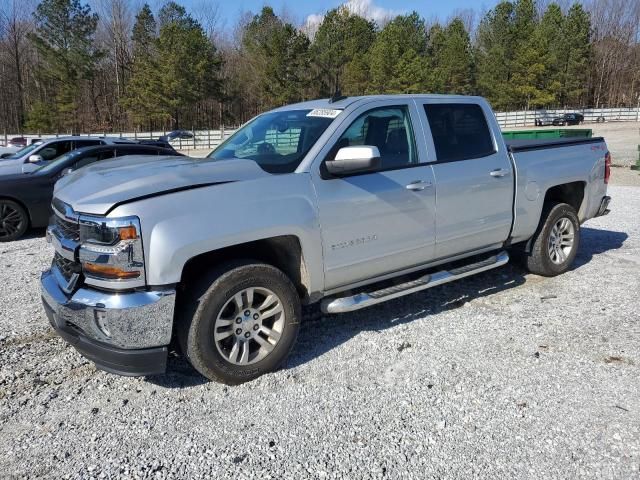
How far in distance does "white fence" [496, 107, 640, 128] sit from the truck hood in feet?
179

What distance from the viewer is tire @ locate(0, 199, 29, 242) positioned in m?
8.04

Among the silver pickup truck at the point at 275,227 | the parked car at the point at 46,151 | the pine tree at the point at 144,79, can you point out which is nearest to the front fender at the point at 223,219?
the silver pickup truck at the point at 275,227

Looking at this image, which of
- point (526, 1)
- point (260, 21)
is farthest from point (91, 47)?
point (526, 1)

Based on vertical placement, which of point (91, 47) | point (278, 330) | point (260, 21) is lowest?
point (278, 330)

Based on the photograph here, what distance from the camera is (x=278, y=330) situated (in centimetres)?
363

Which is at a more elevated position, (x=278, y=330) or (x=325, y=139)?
(x=325, y=139)

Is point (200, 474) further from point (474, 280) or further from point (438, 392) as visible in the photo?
point (474, 280)

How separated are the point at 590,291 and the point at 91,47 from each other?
5907 cm

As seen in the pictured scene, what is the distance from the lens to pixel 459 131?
15.5 feet

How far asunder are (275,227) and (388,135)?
1417mm

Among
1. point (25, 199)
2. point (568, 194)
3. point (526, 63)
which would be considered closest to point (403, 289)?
point (568, 194)

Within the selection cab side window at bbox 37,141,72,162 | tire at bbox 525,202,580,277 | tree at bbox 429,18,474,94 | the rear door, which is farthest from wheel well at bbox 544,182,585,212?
tree at bbox 429,18,474,94

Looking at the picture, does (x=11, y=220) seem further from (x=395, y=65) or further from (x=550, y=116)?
(x=550, y=116)

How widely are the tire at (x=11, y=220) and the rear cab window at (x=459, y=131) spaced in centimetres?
663
